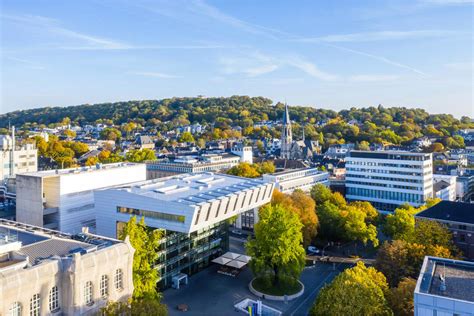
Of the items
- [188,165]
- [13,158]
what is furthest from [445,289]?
[13,158]

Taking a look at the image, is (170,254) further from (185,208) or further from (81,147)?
(81,147)

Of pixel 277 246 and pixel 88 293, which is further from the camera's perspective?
pixel 277 246

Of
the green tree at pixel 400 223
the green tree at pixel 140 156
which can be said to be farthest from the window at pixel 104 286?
the green tree at pixel 140 156

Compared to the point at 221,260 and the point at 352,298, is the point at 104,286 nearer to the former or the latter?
the point at 352,298

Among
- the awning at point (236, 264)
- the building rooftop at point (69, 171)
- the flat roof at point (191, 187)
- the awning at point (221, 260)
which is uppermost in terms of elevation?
the building rooftop at point (69, 171)

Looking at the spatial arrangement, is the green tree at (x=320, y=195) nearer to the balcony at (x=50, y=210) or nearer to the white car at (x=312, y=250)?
the white car at (x=312, y=250)
